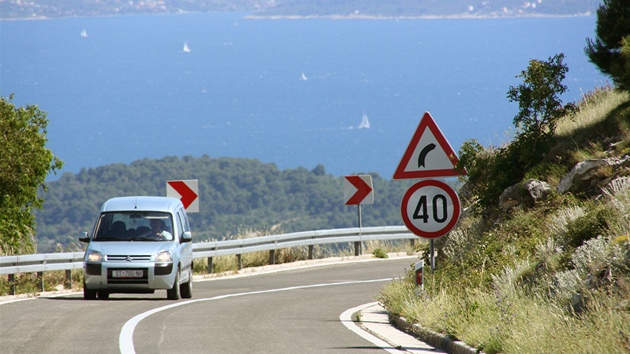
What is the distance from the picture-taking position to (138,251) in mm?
18672

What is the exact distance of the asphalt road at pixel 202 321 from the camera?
1260 cm

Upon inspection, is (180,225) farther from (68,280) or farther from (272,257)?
(272,257)

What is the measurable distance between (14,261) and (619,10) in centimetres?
1198

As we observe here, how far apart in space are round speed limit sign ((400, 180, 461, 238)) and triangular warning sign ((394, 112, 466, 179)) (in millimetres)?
211

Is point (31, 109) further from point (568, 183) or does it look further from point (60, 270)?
point (568, 183)

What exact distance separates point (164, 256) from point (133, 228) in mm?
1090

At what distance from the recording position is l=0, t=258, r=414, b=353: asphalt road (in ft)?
41.3

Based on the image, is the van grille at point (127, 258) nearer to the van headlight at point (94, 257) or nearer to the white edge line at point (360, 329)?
the van headlight at point (94, 257)

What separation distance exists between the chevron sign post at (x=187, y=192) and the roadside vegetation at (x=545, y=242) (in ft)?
23.4

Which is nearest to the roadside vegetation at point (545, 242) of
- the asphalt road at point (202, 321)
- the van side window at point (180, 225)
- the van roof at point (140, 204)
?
the asphalt road at point (202, 321)

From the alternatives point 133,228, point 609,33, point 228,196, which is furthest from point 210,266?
point 228,196

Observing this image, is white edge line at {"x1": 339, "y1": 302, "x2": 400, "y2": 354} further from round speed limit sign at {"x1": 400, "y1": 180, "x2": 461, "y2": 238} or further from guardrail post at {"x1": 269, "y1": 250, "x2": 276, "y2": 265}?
guardrail post at {"x1": 269, "y1": 250, "x2": 276, "y2": 265}

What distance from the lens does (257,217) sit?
130 m

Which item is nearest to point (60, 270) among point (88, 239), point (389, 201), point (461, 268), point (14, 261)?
point (14, 261)
